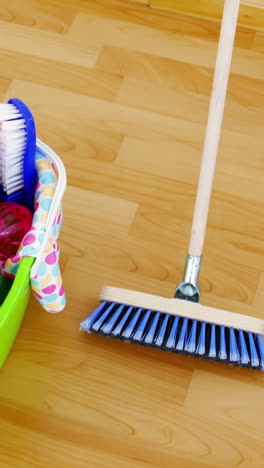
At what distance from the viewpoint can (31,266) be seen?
92cm

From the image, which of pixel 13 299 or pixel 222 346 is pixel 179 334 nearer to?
pixel 222 346

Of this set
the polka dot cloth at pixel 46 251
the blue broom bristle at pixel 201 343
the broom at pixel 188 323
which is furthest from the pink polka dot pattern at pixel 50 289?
the blue broom bristle at pixel 201 343

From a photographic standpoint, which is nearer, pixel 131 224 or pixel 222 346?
pixel 222 346

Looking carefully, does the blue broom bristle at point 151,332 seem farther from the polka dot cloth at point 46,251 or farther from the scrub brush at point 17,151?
the scrub brush at point 17,151

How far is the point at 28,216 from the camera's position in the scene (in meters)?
1.06

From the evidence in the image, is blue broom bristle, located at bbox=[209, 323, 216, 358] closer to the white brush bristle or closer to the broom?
the broom

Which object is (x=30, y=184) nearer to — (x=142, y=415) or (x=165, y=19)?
(x=142, y=415)

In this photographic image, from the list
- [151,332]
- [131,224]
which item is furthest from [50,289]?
[131,224]

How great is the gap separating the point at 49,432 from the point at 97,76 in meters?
0.70

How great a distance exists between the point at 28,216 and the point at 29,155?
11 centimetres

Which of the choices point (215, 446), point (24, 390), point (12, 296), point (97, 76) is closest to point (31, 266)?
point (12, 296)

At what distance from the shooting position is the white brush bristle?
95cm

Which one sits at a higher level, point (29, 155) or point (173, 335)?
point (29, 155)

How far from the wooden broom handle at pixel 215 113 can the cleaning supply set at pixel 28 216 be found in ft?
0.66
